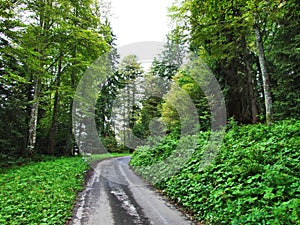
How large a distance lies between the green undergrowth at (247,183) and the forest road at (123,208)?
51 centimetres

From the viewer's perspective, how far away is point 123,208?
17.8 ft

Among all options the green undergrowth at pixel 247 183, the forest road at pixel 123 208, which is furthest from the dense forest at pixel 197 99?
the forest road at pixel 123 208

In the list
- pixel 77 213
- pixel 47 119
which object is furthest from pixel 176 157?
pixel 47 119

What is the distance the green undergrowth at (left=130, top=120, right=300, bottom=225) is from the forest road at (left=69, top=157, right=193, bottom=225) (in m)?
0.51

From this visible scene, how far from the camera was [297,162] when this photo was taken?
4449mm

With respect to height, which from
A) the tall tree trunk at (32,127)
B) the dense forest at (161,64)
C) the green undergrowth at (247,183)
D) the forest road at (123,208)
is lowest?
the forest road at (123,208)

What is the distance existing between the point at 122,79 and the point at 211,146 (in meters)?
14.1

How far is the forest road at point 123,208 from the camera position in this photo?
4637mm

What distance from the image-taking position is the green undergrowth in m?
3.65

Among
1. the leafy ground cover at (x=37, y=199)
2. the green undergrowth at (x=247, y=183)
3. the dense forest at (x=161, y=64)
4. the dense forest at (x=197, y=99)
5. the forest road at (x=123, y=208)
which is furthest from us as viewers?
the dense forest at (x=161, y=64)

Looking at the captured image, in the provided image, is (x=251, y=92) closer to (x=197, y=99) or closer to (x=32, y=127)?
(x=197, y=99)

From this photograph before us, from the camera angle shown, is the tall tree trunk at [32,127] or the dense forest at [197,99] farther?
the tall tree trunk at [32,127]

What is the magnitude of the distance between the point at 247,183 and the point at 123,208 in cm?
305

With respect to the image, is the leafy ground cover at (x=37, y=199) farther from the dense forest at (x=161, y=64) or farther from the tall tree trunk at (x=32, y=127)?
the tall tree trunk at (x=32, y=127)
